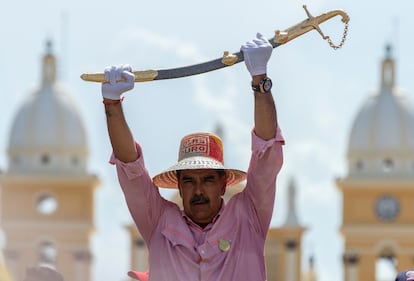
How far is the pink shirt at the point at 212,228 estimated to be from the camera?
27.6 ft

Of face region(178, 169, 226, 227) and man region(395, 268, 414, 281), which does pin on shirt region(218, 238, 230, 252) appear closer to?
face region(178, 169, 226, 227)

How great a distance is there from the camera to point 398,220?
6075cm

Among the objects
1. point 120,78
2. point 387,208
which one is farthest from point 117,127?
point 387,208

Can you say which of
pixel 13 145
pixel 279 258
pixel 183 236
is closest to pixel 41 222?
pixel 13 145

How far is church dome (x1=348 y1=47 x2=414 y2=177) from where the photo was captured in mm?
60531

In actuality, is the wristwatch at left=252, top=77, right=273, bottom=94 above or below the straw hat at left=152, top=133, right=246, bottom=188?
above

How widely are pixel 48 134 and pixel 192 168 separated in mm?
54358

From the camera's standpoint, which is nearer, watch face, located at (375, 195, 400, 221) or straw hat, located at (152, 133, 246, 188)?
straw hat, located at (152, 133, 246, 188)

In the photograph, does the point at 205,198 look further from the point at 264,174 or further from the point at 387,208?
the point at 387,208

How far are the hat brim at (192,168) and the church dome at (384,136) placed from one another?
5167 cm

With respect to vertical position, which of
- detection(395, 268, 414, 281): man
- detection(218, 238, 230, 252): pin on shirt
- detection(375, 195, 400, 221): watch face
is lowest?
detection(395, 268, 414, 281): man

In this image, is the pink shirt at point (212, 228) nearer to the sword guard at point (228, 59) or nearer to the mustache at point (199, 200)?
the mustache at point (199, 200)

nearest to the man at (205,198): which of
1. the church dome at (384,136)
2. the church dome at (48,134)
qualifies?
the church dome at (384,136)

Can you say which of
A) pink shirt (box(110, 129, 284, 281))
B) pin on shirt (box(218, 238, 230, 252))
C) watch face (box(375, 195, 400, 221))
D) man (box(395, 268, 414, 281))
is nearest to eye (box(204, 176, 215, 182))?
pink shirt (box(110, 129, 284, 281))
